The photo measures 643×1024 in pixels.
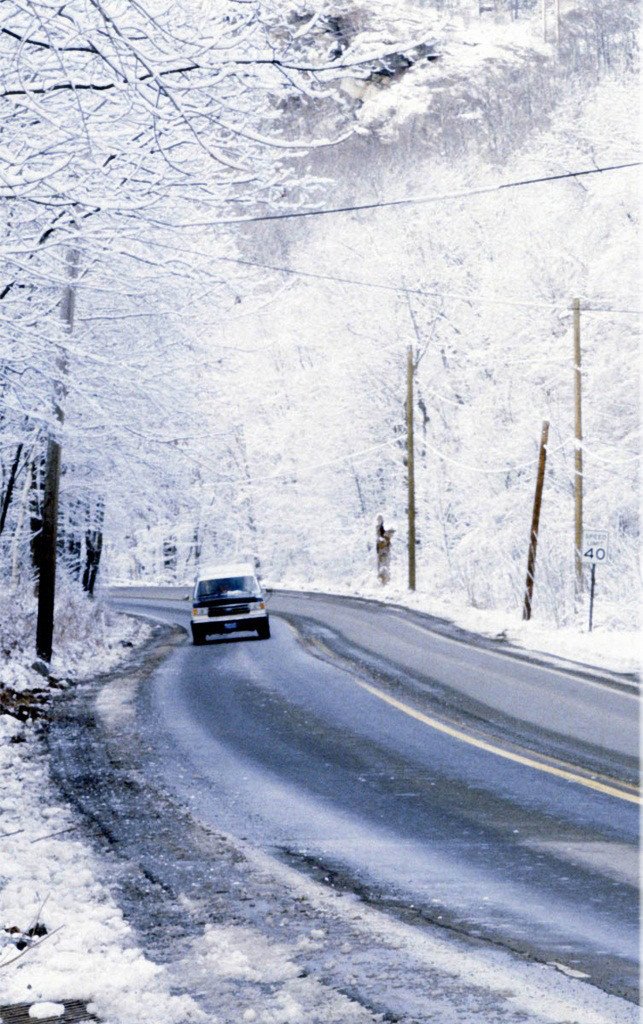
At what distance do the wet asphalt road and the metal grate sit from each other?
1824mm

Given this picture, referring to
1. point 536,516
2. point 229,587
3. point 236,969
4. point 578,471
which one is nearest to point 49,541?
point 229,587

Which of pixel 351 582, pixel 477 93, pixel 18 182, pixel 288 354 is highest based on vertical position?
A: pixel 477 93

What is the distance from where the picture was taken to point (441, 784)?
8.73m

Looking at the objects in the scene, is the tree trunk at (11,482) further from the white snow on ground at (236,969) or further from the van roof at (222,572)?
the white snow on ground at (236,969)

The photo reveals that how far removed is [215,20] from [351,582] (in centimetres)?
4618

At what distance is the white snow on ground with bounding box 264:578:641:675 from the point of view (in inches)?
685

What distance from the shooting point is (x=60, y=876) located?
6.11 meters

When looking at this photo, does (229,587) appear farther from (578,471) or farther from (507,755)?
A: (507,755)

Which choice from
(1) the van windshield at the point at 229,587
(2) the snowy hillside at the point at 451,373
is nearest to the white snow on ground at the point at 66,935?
(2) the snowy hillside at the point at 451,373

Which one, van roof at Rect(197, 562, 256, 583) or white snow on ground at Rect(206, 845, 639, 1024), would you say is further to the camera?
van roof at Rect(197, 562, 256, 583)

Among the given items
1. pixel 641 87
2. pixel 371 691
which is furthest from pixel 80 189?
pixel 641 87

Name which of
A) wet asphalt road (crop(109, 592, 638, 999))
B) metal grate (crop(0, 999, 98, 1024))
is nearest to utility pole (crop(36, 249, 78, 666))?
wet asphalt road (crop(109, 592, 638, 999))

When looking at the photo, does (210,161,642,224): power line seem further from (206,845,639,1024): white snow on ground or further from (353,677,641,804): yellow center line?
(353,677,641,804): yellow center line

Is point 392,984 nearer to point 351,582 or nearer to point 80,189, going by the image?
point 80,189
